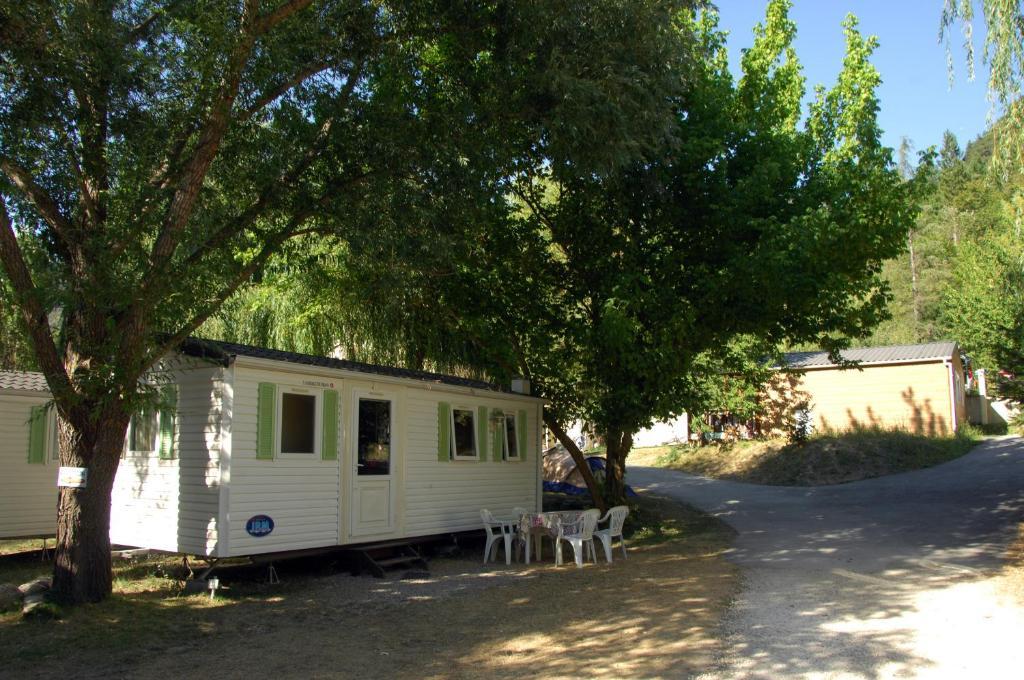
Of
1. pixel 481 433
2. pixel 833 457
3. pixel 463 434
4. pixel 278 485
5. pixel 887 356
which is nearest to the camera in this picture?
pixel 278 485

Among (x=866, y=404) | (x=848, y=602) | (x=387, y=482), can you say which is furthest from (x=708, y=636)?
(x=866, y=404)

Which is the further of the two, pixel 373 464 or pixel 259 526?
pixel 373 464

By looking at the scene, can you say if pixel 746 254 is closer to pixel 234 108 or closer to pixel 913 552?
pixel 913 552

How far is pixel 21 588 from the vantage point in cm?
793

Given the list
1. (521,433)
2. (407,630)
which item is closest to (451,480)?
(521,433)

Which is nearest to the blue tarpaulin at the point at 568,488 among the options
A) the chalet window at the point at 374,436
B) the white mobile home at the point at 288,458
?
the white mobile home at the point at 288,458

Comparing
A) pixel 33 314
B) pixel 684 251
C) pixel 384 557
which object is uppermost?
pixel 684 251

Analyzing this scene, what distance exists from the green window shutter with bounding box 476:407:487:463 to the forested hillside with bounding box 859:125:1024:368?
24.0 feet

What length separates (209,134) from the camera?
26.0 ft

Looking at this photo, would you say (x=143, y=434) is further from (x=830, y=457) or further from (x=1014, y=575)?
(x=830, y=457)

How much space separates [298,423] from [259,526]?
1.29m

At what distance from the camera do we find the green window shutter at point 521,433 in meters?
13.0

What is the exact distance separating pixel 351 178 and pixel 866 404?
861 inches

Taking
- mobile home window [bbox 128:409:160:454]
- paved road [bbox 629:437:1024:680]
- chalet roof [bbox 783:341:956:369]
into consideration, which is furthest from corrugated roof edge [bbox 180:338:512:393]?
chalet roof [bbox 783:341:956:369]
